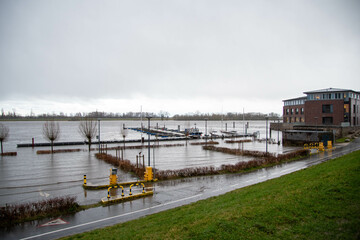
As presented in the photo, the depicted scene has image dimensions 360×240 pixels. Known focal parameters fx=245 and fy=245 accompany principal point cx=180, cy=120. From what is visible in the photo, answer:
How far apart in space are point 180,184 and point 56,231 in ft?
30.2

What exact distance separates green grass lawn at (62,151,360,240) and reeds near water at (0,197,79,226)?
3708 millimetres

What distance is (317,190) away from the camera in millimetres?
10023

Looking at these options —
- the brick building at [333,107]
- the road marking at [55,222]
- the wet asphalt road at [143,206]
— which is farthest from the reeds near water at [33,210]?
the brick building at [333,107]

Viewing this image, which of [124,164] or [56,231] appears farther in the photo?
[124,164]

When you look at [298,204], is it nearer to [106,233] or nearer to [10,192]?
[106,233]

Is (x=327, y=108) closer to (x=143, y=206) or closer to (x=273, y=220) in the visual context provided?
(x=143, y=206)

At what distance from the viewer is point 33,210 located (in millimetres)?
12031

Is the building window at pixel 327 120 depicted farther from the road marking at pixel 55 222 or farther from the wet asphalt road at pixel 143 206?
the road marking at pixel 55 222

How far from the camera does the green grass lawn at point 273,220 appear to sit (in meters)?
6.94

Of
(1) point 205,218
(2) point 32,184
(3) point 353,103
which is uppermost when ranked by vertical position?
(3) point 353,103

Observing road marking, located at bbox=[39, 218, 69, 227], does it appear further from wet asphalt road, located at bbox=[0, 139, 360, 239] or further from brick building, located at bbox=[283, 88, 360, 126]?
brick building, located at bbox=[283, 88, 360, 126]

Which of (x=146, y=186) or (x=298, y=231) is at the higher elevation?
(x=298, y=231)

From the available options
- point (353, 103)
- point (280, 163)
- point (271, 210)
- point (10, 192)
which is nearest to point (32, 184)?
point (10, 192)

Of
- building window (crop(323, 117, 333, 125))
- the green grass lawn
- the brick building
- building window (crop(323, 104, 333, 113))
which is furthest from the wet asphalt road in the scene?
building window (crop(323, 104, 333, 113))
